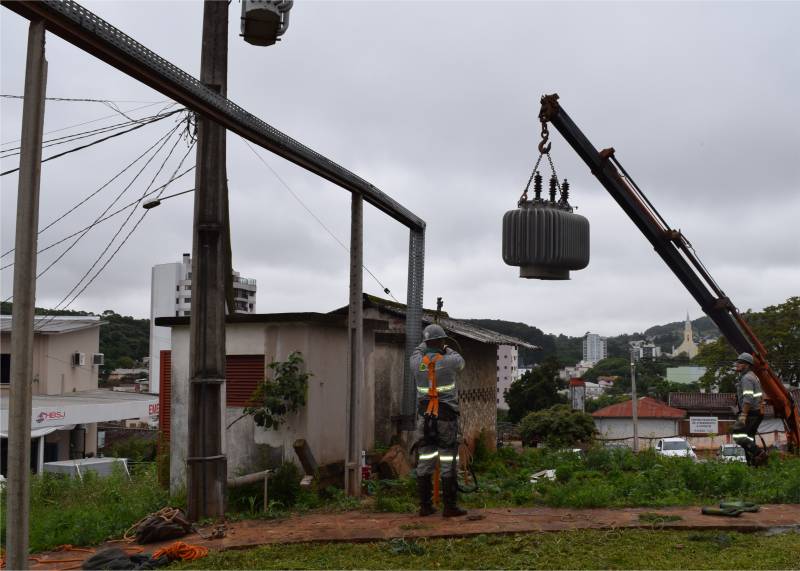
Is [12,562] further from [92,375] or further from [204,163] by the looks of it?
[92,375]

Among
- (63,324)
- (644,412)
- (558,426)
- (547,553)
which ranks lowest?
(644,412)

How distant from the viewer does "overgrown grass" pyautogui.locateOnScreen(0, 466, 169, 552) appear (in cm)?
782

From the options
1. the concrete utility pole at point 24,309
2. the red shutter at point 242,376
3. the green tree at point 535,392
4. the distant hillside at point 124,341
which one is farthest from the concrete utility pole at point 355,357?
the distant hillside at point 124,341

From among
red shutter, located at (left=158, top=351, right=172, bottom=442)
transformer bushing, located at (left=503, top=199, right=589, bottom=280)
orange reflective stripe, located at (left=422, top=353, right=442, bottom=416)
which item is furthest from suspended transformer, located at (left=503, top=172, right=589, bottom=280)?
red shutter, located at (left=158, top=351, right=172, bottom=442)

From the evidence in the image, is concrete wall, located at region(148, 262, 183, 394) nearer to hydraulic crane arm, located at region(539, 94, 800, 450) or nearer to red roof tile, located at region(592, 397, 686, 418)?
red roof tile, located at region(592, 397, 686, 418)

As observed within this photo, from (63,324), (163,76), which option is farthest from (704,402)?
(163,76)

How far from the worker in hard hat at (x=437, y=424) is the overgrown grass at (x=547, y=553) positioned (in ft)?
3.92

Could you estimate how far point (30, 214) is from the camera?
18.0 ft

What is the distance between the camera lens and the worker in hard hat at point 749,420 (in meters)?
13.0

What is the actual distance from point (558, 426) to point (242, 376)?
18.7 metres

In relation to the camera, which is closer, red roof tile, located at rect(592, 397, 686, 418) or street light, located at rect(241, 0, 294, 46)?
street light, located at rect(241, 0, 294, 46)

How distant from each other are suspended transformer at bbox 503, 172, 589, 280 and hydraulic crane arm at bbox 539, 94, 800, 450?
3378mm

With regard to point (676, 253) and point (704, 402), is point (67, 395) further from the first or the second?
point (704, 402)

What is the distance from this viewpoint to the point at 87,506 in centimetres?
941
